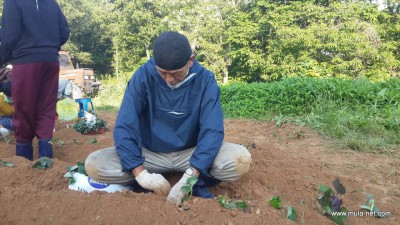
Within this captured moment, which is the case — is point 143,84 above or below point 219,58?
above

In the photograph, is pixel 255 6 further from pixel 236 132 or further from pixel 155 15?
pixel 236 132

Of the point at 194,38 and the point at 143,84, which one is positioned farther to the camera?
the point at 194,38

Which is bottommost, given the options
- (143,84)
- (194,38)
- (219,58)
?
(219,58)

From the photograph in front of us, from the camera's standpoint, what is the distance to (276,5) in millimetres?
15828

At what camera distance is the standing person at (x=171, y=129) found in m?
2.15

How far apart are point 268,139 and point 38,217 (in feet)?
11.4

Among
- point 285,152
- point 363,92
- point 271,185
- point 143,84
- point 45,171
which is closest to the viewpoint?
point 143,84

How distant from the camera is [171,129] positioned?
7.78 ft

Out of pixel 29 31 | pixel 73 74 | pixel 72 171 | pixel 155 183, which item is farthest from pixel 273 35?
pixel 155 183

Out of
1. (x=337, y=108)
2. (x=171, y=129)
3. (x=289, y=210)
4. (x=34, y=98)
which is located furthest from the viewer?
(x=337, y=108)

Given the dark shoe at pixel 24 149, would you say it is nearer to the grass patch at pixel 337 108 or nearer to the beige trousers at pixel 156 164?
the beige trousers at pixel 156 164

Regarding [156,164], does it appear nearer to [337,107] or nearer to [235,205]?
[235,205]

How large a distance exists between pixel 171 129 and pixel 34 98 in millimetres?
1466

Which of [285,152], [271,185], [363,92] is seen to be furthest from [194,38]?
[271,185]
